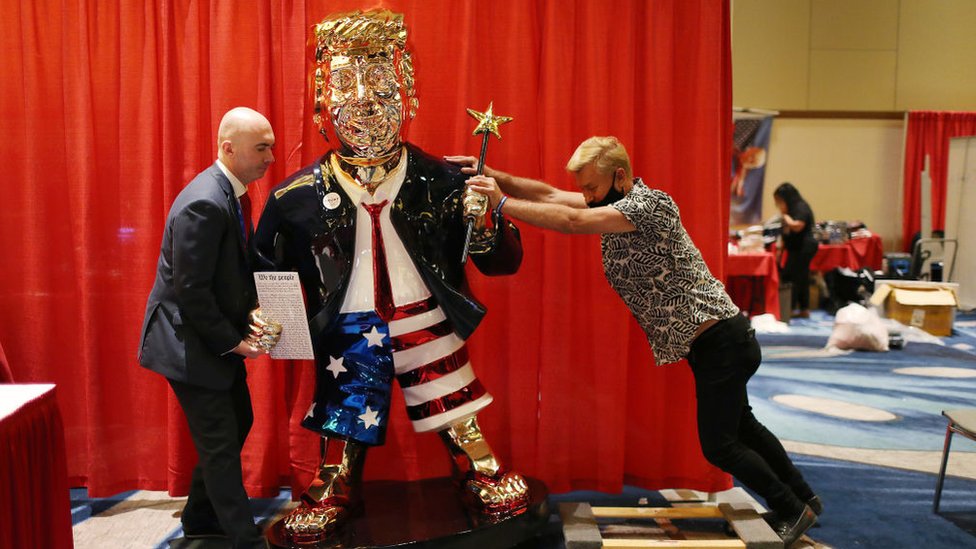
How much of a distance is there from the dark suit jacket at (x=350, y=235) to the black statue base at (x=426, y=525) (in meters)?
0.59

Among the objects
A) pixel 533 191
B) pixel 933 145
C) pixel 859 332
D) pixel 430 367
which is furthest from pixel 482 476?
pixel 933 145

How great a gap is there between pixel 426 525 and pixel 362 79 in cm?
136

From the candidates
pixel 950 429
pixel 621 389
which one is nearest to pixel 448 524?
pixel 621 389

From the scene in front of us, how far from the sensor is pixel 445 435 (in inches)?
92.9

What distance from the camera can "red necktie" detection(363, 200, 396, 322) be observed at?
7.16 ft

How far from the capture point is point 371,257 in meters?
2.19

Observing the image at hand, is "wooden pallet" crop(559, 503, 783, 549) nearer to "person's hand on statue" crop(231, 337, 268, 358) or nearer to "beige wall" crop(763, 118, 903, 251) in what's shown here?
"person's hand on statue" crop(231, 337, 268, 358)

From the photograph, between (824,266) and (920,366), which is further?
(824,266)

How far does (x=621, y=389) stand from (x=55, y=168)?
7.72ft

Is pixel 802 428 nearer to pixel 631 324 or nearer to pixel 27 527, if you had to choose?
pixel 631 324

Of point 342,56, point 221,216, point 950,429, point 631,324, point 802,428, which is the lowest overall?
point 802,428

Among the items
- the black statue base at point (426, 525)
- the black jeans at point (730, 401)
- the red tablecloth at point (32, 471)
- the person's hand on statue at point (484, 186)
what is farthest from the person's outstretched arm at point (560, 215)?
the red tablecloth at point (32, 471)

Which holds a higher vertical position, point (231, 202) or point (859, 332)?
point (231, 202)

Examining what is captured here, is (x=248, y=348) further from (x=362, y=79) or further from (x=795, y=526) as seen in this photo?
(x=795, y=526)
